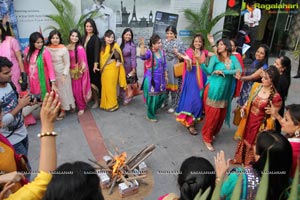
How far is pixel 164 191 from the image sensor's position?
3.20 meters

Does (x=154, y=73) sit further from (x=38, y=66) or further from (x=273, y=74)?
(x=273, y=74)

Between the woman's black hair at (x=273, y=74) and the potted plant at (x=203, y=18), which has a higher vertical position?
the potted plant at (x=203, y=18)

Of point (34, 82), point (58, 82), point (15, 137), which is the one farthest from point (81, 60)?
point (15, 137)

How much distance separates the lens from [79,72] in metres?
4.61

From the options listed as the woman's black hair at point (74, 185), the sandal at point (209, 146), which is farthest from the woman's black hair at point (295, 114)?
the woman's black hair at point (74, 185)

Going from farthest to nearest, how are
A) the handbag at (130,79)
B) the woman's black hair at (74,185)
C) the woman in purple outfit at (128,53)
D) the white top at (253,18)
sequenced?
the white top at (253,18), the handbag at (130,79), the woman in purple outfit at (128,53), the woman's black hair at (74,185)

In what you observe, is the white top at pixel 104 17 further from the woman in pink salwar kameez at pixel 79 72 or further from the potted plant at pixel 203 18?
the woman in pink salwar kameez at pixel 79 72

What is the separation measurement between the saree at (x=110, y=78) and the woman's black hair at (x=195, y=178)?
10.9 ft

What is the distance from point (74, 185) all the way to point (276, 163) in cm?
125

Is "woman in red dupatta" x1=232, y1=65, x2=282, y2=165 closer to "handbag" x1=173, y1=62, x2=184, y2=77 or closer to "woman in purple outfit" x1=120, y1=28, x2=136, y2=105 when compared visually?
"handbag" x1=173, y1=62, x2=184, y2=77

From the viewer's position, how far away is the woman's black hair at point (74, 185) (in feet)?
3.89

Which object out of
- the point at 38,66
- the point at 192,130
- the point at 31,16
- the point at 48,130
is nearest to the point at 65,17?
the point at 31,16

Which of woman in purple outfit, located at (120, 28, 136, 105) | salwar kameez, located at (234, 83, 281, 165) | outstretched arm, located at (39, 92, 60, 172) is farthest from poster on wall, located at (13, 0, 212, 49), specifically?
outstretched arm, located at (39, 92, 60, 172)

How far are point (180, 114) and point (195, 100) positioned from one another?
327mm
